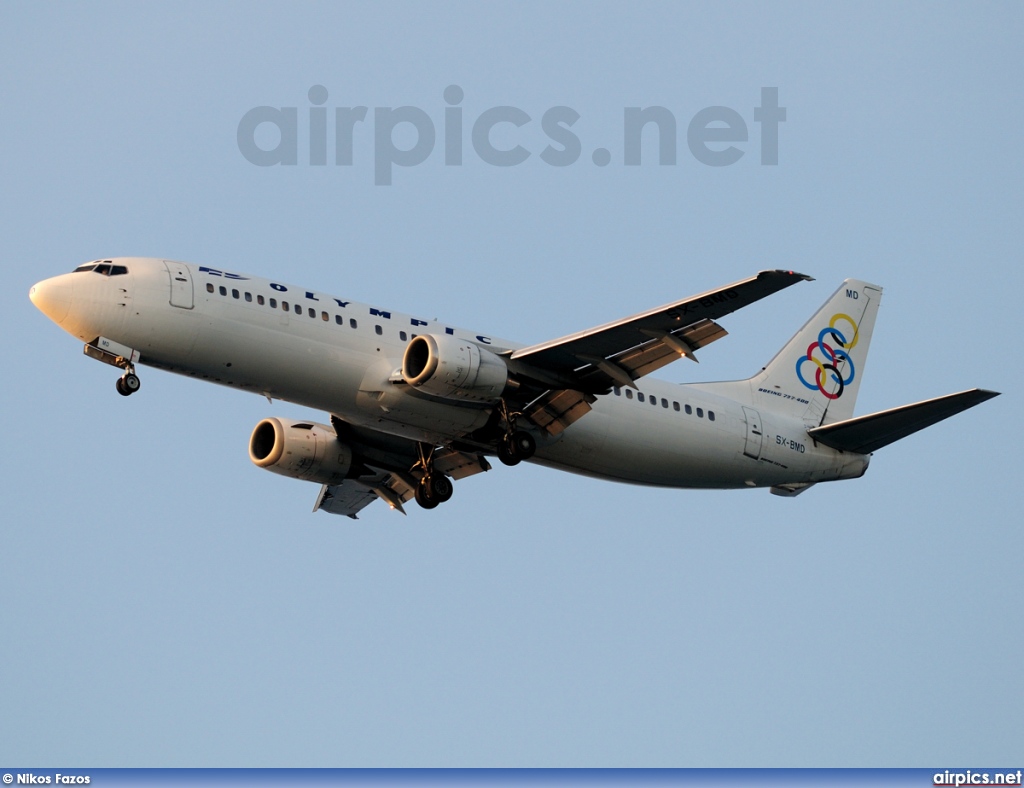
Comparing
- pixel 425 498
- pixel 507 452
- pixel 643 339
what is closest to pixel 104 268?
pixel 507 452

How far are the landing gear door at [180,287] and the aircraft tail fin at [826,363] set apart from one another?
18.0m

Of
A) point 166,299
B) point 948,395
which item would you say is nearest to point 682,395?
point 948,395

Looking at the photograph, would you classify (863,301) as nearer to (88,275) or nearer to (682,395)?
(682,395)

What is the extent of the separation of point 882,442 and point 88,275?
22.8 metres

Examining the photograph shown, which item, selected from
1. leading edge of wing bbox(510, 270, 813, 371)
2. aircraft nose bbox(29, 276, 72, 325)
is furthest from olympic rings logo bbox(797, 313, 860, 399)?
aircraft nose bbox(29, 276, 72, 325)

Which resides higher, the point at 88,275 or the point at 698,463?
the point at 88,275

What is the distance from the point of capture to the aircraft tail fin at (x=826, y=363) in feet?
152

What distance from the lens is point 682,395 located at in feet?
141

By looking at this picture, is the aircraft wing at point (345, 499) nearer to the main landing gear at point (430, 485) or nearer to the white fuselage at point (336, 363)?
the main landing gear at point (430, 485)

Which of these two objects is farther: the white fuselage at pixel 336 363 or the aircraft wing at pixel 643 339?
the white fuselage at pixel 336 363

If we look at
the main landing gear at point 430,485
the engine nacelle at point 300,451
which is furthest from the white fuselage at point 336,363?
the engine nacelle at point 300,451

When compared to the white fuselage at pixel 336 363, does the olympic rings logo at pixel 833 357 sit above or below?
above

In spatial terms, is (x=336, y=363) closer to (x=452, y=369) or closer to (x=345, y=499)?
(x=452, y=369)

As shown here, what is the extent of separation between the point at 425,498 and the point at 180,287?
10.1 metres
